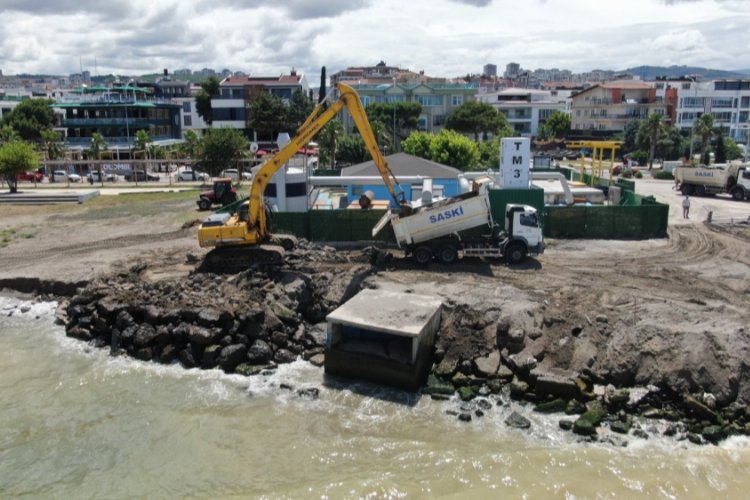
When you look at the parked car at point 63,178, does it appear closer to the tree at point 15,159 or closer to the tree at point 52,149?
the tree at point 52,149

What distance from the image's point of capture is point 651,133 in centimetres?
7388

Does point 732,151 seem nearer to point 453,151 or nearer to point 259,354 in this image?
point 453,151

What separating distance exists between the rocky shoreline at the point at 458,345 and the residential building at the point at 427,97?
67022mm

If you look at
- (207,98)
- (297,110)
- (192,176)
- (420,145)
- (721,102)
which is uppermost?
(207,98)

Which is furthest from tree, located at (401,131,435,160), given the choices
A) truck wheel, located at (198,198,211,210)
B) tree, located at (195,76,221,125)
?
tree, located at (195,76,221,125)

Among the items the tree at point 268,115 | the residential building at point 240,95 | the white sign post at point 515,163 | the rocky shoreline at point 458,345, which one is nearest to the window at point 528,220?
the rocky shoreline at point 458,345

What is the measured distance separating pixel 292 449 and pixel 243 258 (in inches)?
418

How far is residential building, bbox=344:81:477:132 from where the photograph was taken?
285 ft

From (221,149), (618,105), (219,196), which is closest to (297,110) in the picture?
(221,149)

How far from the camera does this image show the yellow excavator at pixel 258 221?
912 inches

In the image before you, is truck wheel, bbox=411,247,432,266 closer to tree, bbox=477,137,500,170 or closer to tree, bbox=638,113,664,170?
tree, bbox=477,137,500,170

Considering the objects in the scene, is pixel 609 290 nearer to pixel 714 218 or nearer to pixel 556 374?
pixel 556 374

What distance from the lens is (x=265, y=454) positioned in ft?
46.2

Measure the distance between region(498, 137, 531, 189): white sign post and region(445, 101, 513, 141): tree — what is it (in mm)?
49156
